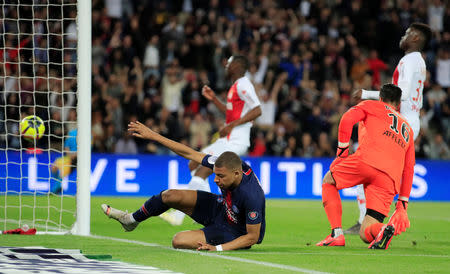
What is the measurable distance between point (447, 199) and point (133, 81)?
293 inches

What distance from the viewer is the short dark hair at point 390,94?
27.6 feet

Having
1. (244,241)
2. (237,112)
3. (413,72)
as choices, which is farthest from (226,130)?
(244,241)

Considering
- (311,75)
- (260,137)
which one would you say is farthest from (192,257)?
(311,75)

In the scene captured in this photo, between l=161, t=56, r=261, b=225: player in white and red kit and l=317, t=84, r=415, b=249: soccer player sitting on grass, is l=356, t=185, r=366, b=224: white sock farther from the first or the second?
l=161, t=56, r=261, b=225: player in white and red kit

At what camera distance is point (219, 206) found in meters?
Answer: 7.52

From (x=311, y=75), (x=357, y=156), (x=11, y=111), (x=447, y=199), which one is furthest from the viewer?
(x=311, y=75)

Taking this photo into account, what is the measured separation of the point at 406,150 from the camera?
27.4ft

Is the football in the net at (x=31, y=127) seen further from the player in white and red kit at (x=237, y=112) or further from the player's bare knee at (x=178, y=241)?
the player's bare knee at (x=178, y=241)

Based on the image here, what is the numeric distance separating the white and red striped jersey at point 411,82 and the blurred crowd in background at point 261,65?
827 cm

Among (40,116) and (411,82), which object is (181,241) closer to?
(411,82)

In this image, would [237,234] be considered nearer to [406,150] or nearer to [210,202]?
[210,202]

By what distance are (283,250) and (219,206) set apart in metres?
0.75

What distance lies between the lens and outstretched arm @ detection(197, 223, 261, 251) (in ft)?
23.3

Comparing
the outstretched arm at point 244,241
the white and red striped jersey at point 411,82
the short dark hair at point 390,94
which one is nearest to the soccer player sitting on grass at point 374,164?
the short dark hair at point 390,94
